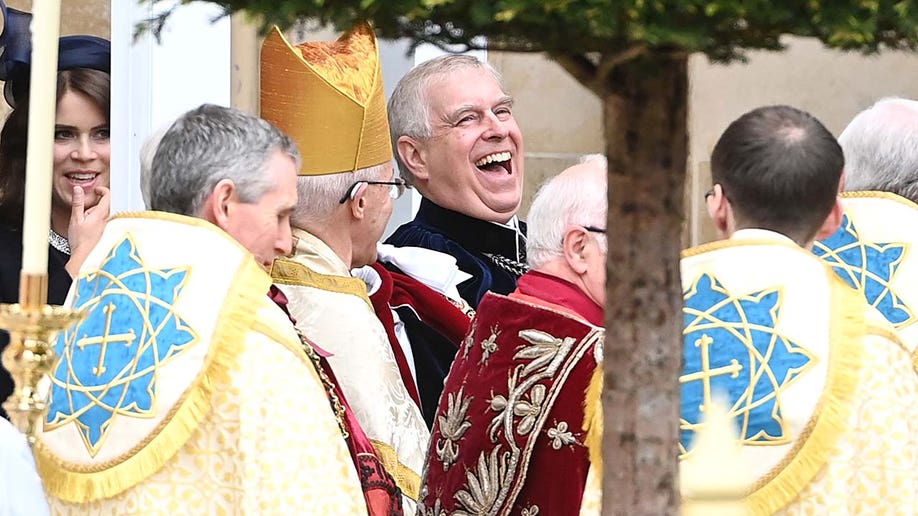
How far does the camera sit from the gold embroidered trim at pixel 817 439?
3027 millimetres

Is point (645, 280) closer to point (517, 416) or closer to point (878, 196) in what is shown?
point (517, 416)

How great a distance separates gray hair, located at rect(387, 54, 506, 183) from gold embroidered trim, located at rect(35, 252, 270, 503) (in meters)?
1.89

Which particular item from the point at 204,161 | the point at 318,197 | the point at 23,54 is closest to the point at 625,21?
the point at 204,161

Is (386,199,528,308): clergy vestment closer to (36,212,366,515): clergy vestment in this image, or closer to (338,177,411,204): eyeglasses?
(338,177,411,204): eyeglasses

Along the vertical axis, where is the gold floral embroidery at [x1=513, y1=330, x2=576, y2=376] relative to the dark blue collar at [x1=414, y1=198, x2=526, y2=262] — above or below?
below

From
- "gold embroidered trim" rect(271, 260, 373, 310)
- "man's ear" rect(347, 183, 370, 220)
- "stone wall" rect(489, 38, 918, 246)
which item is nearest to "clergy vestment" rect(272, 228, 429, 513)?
"gold embroidered trim" rect(271, 260, 373, 310)

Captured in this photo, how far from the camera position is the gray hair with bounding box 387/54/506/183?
4922mm

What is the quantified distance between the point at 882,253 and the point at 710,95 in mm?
2699

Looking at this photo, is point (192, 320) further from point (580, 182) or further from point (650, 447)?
point (650, 447)

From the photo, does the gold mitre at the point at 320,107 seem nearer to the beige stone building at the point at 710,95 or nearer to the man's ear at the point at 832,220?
the man's ear at the point at 832,220

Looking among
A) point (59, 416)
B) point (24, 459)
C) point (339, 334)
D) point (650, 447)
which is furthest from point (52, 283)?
point (650, 447)

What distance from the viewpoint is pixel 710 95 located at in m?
Answer: 6.52

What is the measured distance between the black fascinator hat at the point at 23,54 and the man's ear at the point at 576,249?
1.52 meters

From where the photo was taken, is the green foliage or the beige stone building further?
the beige stone building
